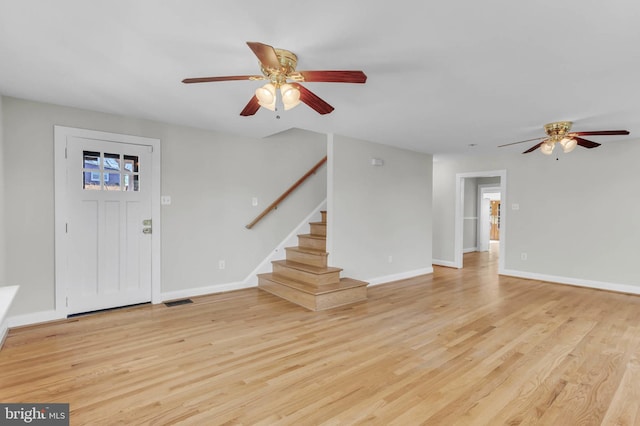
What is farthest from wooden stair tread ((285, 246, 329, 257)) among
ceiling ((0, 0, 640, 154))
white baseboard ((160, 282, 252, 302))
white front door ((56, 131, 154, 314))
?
white front door ((56, 131, 154, 314))

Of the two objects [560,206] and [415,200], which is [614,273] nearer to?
[560,206]

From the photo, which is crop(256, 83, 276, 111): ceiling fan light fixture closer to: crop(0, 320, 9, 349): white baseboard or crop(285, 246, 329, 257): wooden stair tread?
crop(285, 246, 329, 257): wooden stair tread

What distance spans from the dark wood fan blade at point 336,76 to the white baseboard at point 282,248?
134 inches

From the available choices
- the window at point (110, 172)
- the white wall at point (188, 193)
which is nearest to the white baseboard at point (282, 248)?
the white wall at point (188, 193)

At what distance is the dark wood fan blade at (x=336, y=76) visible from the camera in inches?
77.2

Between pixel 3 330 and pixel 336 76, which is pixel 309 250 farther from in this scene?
pixel 3 330

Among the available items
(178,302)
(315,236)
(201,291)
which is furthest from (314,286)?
(178,302)

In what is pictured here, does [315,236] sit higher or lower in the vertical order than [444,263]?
higher

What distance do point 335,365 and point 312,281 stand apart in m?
1.72

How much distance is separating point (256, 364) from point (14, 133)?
10.8 feet

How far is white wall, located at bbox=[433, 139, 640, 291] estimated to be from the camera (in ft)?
15.9

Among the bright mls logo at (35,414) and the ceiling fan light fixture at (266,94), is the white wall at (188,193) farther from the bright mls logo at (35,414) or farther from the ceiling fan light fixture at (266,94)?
the ceiling fan light fixture at (266,94)

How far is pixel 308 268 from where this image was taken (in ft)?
14.7

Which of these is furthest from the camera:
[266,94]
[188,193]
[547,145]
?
[188,193]
